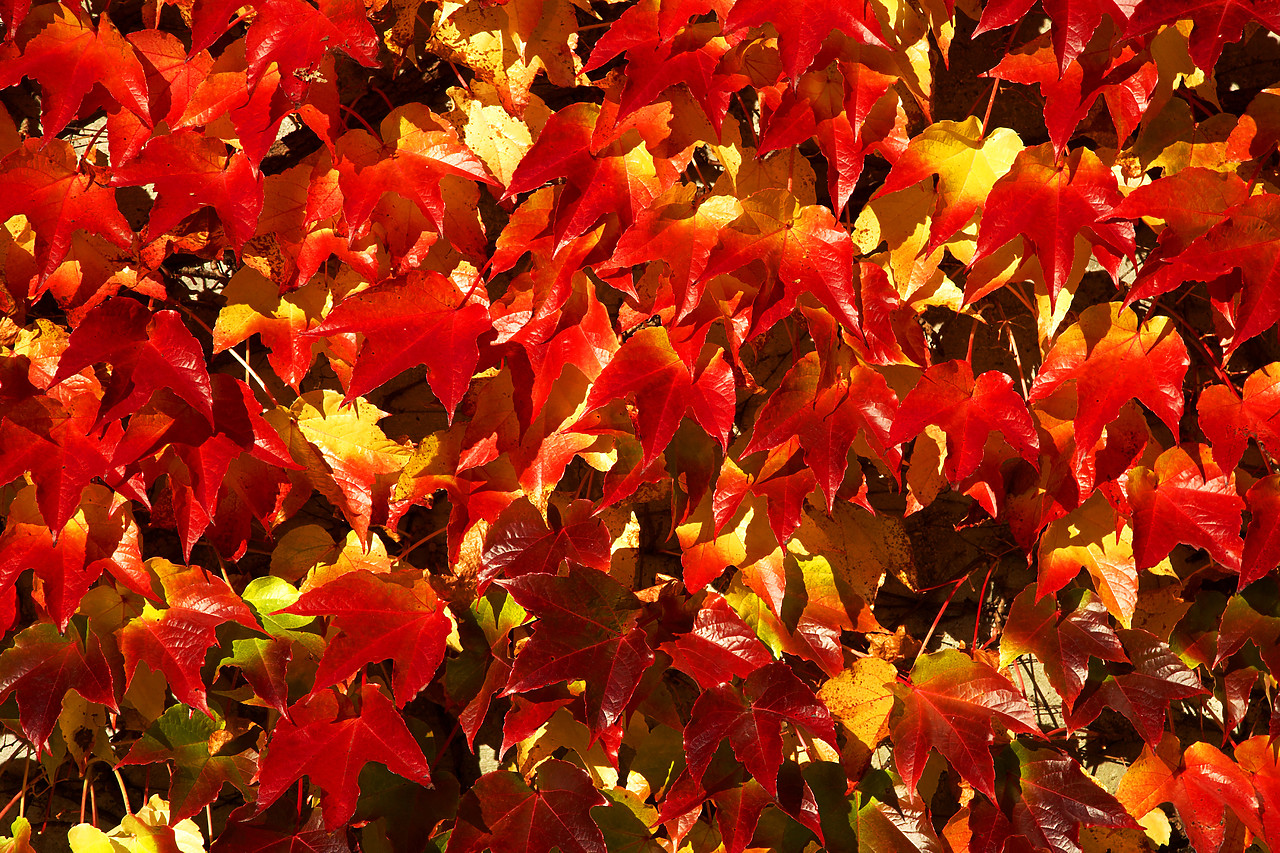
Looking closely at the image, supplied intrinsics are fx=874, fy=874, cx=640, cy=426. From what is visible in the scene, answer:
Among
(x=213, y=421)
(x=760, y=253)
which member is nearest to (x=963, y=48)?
(x=760, y=253)

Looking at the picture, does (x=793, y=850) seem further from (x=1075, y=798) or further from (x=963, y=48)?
(x=963, y=48)

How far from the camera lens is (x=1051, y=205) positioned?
1.16m

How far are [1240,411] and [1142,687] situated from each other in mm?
451

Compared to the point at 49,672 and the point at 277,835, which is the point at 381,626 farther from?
the point at 49,672

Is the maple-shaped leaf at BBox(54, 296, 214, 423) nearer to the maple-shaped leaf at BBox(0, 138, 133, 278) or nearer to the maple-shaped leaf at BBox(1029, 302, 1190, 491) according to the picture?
the maple-shaped leaf at BBox(0, 138, 133, 278)

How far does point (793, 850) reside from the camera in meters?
1.41

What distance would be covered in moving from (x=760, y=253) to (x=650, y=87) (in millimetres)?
252

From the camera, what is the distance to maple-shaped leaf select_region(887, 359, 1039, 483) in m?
1.19

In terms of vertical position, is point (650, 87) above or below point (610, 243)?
above

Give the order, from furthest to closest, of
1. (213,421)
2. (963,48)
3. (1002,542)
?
1. (1002,542)
2. (963,48)
3. (213,421)

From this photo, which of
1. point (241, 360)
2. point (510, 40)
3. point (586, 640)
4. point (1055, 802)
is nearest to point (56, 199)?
point (241, 360)

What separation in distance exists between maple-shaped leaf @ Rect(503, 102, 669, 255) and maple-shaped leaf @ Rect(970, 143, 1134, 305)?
449 millimetres

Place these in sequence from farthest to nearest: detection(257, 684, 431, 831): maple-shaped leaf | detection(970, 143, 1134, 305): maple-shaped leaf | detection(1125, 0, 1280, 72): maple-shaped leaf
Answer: detection(257, 684, 431, 831): maple-shaped leaf
detection(970, 143, 1134, 305): maple-shaped leaf
detection(1125, 0, 1280, 72): maple-shaped leaf

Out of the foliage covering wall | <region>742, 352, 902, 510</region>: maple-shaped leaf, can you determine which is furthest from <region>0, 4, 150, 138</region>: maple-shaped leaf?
<region>742, 352, 902, 510</region>: maple-shaped leaf
